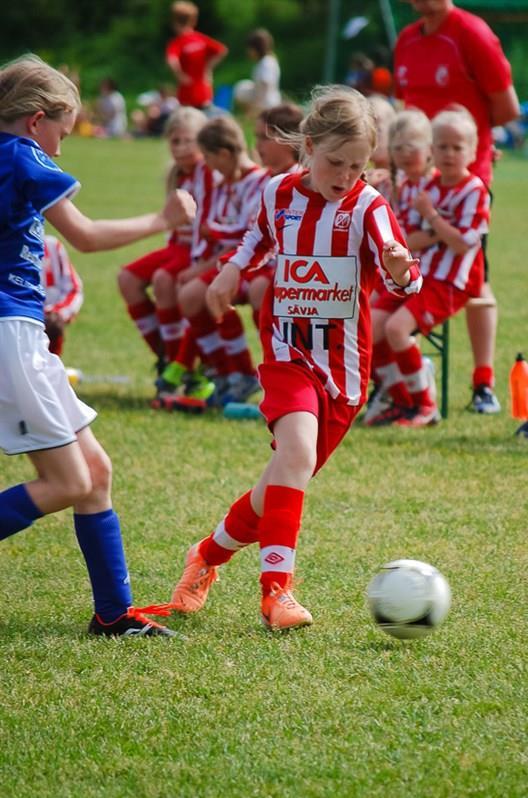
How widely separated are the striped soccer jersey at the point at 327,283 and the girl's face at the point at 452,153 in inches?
101

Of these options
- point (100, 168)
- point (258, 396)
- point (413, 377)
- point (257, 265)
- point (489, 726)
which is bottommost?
point (100, 168)

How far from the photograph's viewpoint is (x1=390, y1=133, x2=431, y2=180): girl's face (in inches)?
266

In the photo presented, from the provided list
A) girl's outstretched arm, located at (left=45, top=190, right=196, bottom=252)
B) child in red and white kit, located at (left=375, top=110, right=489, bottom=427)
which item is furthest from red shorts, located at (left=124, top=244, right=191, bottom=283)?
girl's outstretched arm, located at (left=45, top=190, right=196, bottom=252)

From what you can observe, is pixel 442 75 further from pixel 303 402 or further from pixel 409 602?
pixel 409 602

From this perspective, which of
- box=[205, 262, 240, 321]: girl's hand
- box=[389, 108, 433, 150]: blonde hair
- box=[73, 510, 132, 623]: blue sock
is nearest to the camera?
box=[73, 510, 132, 623]: blue sock

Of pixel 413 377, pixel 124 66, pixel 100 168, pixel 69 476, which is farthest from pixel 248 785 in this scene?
pixel 124 66

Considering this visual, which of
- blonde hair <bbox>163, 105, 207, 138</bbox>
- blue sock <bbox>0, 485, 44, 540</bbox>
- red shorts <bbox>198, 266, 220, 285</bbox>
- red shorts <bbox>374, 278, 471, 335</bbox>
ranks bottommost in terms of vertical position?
red shorts <bbox>198, 266, 220, 285</bbox>

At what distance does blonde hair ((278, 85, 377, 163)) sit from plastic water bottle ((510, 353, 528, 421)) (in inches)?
98.5

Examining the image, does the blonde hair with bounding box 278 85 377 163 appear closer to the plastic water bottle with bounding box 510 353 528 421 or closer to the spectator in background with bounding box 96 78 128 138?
the plastic water bottle with bounding box 510 353 528 421

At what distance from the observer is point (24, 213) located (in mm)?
3600

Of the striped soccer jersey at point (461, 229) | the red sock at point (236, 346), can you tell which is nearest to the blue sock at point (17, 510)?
the striped soccer jersey at point (461, 229)

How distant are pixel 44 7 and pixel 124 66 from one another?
357 cm

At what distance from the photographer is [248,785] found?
9.52 feet

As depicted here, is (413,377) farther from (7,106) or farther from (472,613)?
(7,106)
